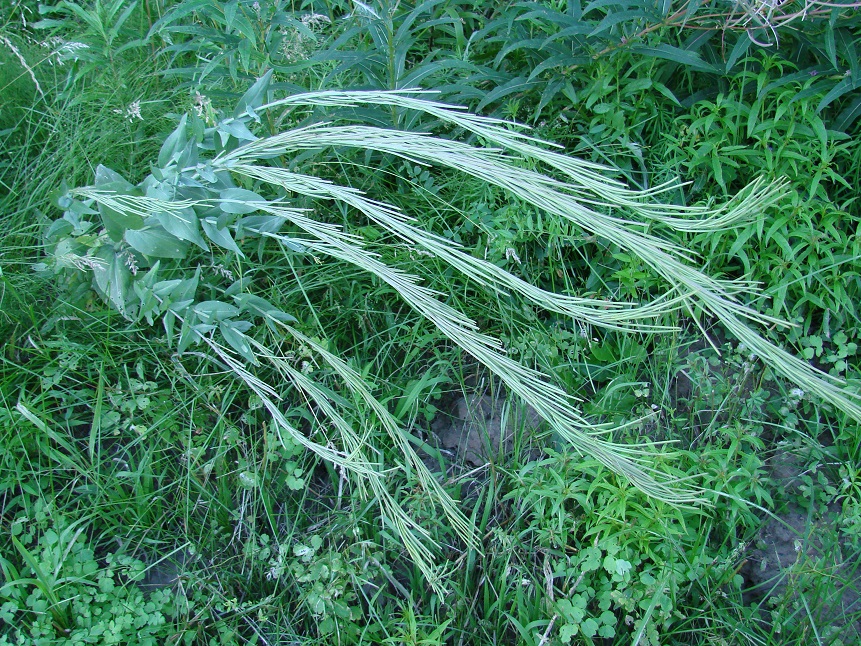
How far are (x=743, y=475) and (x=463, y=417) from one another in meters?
0.77

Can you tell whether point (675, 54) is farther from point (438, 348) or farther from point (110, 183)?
point (110, 183)

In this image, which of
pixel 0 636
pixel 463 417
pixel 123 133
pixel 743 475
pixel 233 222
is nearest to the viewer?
pixel 0 636

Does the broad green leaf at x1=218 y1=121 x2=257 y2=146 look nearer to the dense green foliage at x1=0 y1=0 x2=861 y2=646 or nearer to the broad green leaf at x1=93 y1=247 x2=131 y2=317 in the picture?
the dense green foliage at x1=0 y1=0 x2=861 y2=646

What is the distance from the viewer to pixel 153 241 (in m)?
1.72

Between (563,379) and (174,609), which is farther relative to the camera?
(563,379)

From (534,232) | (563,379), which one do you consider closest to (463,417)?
(563,379)

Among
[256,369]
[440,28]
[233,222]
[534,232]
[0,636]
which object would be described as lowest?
[0,636]

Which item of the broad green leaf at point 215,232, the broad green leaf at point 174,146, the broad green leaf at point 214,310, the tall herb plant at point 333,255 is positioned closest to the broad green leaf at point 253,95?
the tall herb plant at point 333,255

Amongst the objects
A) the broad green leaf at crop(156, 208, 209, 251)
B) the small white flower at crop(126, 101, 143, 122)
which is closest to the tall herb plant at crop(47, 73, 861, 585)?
the broad green leaf at crop(156, 208, 209, 251)

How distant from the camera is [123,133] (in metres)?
2.29

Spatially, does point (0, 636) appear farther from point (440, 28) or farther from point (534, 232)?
point (440, 28)

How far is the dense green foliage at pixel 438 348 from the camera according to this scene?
1.60 m

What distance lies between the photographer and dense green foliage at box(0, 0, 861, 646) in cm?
160

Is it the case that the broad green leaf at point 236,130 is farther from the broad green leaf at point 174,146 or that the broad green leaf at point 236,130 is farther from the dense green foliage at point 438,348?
→ the broad green leaf at point 174,146
